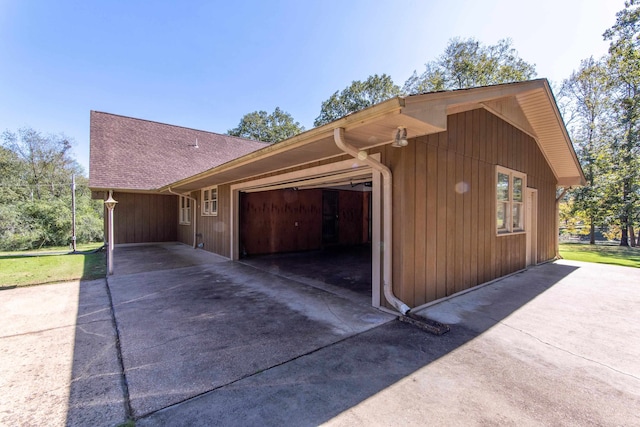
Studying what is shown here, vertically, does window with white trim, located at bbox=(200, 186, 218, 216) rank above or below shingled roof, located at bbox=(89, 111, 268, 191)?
below

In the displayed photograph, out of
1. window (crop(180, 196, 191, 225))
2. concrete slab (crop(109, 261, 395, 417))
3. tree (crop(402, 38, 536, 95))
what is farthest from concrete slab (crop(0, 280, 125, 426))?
tree (crop(402, 38, 536, 95))

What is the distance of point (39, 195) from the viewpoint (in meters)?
20.4

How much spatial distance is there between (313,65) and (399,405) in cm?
1690

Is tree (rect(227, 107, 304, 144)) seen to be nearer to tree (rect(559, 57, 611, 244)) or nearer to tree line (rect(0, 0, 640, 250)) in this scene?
tree line (rect(0, 0, 640, 250))

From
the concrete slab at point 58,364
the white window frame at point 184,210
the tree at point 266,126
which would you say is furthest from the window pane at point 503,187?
the tree at point 266,126

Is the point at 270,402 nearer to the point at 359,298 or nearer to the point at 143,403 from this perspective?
the point at 143,403

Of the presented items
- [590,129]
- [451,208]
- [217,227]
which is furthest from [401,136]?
[590,129]

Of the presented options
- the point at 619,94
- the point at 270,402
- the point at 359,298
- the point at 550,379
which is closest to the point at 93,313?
the point at 270,402

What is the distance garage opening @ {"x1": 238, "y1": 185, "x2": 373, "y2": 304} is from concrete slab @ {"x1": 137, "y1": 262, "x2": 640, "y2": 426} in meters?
2.97

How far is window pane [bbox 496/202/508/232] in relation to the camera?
5582 millimetres

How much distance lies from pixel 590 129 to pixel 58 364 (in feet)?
81.3

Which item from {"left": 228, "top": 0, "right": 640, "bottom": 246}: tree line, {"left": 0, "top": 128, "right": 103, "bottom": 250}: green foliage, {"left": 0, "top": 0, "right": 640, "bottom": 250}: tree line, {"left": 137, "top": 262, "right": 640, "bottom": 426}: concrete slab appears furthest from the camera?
{"left": 228, "top": 0, "right": 640, "bottom": 246}: tree line

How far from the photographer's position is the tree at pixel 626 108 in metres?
12.4

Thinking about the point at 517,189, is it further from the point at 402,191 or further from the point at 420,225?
the point at 402,191
